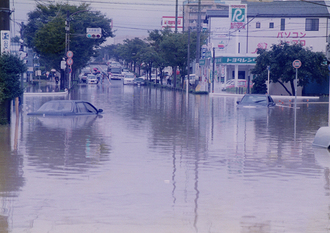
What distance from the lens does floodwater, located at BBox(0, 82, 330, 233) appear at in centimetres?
707

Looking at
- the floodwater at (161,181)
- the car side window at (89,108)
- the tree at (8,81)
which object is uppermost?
the tree at (8,81)

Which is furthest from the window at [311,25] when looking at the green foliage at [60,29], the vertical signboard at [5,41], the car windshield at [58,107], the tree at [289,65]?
the vertical signboard at [5,41]

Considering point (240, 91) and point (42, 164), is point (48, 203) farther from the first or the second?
point (240, 91)

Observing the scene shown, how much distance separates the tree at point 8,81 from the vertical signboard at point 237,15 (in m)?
39.5

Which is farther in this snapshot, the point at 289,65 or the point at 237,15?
the point at 237,15

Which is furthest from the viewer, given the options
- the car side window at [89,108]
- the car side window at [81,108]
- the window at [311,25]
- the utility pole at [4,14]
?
the window at [311,25]

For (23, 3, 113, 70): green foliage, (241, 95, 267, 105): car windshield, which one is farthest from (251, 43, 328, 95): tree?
(23, 3, 113, 70): green foliage

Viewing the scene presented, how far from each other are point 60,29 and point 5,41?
34.3 metres

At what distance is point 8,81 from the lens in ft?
64.1

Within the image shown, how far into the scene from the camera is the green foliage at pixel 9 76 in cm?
1945

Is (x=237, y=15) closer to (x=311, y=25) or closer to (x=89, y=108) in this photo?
(x=311, y=25)

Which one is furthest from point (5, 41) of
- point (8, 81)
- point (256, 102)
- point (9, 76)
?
point (256, 102)

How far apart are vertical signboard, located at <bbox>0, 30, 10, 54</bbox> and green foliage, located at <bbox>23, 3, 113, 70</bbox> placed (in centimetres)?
2742

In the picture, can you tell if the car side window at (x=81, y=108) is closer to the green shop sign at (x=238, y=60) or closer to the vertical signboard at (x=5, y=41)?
the vertical signboard at (x=5, y=41)
